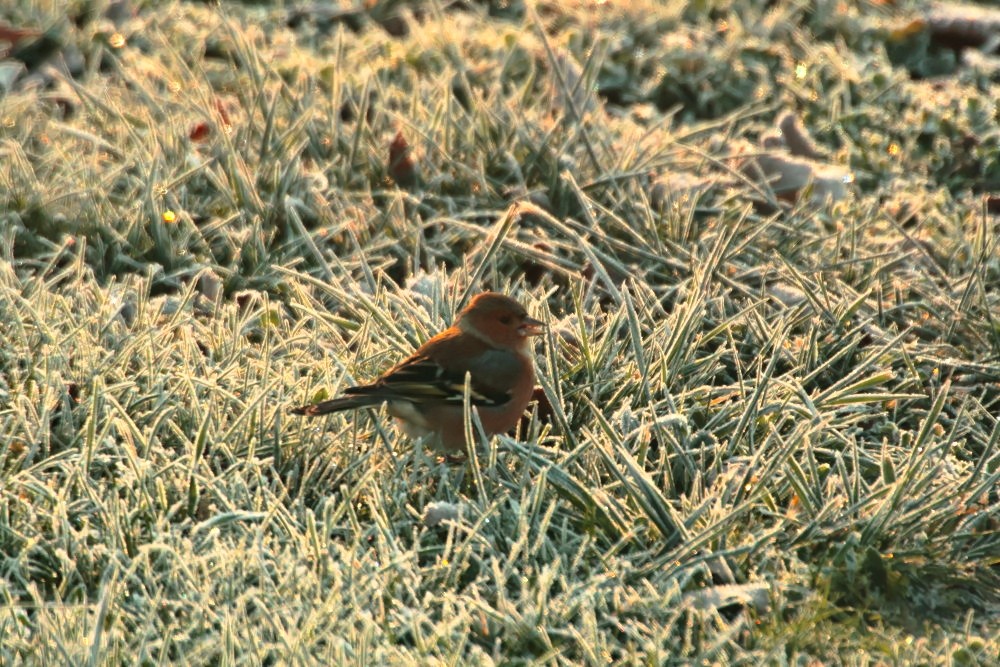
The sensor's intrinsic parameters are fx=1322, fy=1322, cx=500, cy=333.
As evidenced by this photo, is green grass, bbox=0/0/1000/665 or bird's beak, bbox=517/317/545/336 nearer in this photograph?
green grass, bbox=0/0/1000/665

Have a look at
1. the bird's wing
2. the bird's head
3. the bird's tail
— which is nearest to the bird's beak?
the bird's head

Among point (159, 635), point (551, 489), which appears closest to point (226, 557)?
point (159, 635)

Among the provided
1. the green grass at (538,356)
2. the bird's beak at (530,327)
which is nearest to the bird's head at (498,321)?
the bird's beak at (530,327)

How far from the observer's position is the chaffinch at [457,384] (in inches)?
145

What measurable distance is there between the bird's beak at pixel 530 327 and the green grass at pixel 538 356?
12 cm

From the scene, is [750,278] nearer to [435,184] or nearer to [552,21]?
[435,184]

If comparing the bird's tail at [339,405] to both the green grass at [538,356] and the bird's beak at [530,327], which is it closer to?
the green grass at [538,356]

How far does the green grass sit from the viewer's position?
3.05 meters

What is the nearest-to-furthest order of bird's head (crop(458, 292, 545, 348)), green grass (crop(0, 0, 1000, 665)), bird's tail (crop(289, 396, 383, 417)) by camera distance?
green grass (crop(0, 0, 1000, 665)) → bird's tail (crop(289, 396, 383, 417)) → bird's head (crop(458, 292, 545, 348))

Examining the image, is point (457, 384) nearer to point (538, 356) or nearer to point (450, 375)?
point (450, 375)

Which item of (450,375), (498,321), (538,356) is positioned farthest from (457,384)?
(538,356)

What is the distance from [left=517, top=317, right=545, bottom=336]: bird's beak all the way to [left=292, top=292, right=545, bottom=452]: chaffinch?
2 cm

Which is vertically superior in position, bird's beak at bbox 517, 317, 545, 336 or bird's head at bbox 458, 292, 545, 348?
bird's head at bbox 458, 292, 545, 348

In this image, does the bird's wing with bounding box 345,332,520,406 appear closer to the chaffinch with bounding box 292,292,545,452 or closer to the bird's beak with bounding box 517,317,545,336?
the chaffinch with bounding box 292,292,545,452
